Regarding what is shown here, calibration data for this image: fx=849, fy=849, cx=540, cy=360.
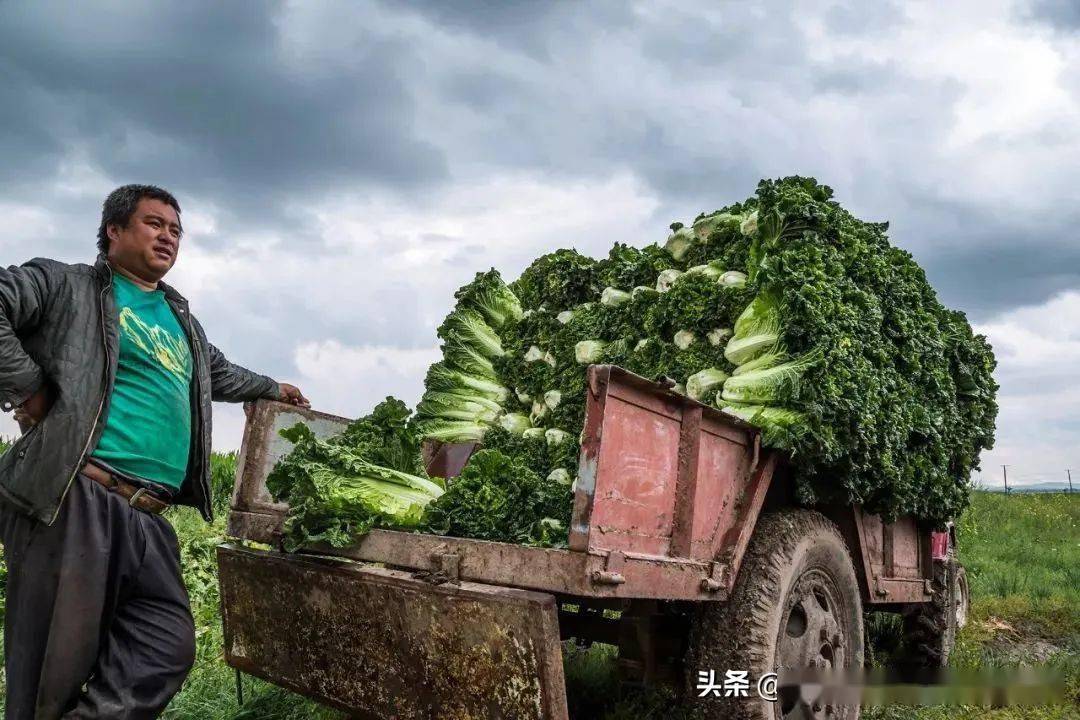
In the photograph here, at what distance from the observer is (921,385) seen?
17.5 ft

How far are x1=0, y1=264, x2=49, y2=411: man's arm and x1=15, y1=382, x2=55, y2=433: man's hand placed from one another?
16 millimetres

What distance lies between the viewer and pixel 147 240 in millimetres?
3572

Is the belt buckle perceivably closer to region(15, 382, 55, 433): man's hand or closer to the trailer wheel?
region(15, 382, 55, 433): man's hand

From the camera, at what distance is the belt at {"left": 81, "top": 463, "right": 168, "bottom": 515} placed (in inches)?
128

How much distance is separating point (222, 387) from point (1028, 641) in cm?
791

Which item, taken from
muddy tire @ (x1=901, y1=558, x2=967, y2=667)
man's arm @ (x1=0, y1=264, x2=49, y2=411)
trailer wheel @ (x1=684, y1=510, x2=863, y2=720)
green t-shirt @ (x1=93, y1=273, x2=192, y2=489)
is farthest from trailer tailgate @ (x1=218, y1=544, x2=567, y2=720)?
muddy tire @ (x1=901, y1=558, x2=967, y2=667)

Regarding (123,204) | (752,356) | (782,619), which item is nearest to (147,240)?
(123,204)

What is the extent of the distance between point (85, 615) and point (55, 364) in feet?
3.12

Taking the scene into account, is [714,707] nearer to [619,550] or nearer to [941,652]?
[619,550]

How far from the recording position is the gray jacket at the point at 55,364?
10.2ft

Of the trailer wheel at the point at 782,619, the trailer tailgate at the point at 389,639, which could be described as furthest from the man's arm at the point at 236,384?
the trailer wheel at the point at 782,619

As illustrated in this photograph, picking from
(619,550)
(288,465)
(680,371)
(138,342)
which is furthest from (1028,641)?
(138,342)

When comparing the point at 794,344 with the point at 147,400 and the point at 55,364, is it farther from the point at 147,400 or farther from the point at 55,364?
the point at 55,364

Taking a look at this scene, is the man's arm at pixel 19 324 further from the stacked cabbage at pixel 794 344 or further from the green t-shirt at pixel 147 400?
the stacked cabbage at pixel 794 344
